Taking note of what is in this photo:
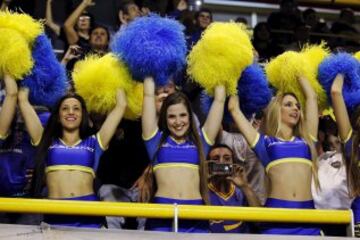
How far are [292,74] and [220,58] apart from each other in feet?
1.60

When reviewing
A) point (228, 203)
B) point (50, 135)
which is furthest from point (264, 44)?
point (50, 135)

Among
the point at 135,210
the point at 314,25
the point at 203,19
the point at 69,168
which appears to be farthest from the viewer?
the point at 314,25

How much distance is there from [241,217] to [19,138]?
1.42 m

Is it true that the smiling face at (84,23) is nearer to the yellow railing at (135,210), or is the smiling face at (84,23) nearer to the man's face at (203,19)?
the man's face at (203,19)

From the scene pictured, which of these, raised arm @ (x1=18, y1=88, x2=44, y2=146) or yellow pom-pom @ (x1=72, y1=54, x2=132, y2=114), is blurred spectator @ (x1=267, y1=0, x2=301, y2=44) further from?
raised arm @ (x1=18, y1=88, x2=44, y2=146)

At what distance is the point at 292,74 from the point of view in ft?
13.1

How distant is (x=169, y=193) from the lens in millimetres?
3668

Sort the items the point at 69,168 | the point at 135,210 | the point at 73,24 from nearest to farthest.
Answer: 1. the point at 135,210
2. the point at 69,168
3. the point at 73,24

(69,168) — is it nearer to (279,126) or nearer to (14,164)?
(14,164)

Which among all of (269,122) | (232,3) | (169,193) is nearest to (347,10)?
(232,3)

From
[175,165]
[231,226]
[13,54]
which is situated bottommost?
[231,226]

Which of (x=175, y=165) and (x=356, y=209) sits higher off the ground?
(x=175, y=165)

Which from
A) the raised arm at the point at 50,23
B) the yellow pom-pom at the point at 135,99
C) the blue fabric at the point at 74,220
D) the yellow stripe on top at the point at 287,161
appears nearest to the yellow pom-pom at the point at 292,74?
the yellow stripe on top at the point at 287,161

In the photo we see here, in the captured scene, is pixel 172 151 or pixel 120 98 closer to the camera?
pixel 172 151
